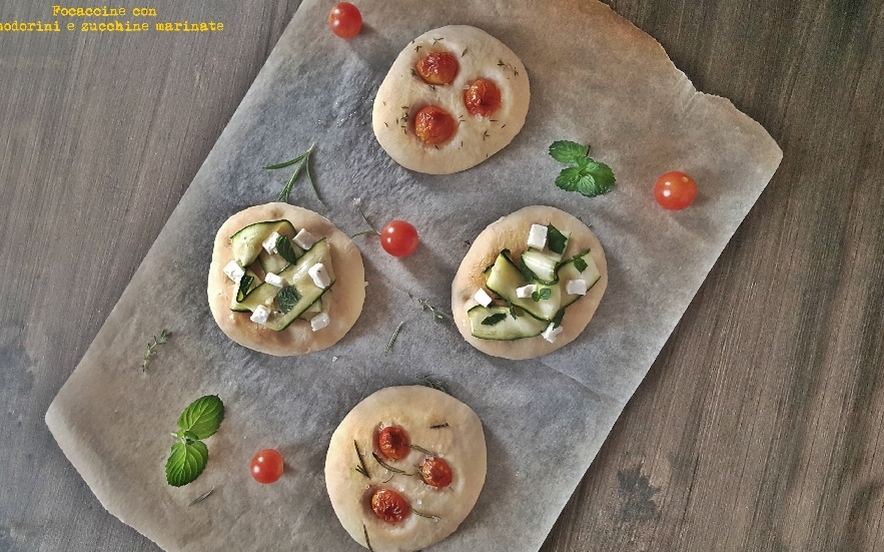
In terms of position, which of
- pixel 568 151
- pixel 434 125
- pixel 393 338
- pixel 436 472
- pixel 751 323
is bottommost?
pixel 436 472

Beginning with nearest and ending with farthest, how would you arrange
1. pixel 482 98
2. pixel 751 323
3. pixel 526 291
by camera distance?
pixel 526 291 → pixel 482 98 → pixel 751 323

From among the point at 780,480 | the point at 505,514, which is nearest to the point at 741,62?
the point at 780,480

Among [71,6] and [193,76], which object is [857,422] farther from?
[71,6]

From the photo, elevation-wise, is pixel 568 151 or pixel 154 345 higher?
pixel 568 151

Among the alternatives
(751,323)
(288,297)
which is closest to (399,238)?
(288,297)

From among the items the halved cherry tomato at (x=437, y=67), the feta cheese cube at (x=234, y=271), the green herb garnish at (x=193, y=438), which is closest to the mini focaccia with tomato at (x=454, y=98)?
the halved cherry tomato at (x=437, y=67)

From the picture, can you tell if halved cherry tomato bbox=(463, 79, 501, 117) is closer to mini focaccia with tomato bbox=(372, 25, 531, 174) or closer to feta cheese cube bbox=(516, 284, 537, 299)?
mini focaccia with tomato bbox=(372, 25, 531, 174)

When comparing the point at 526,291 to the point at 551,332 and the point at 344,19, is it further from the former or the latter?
the point at 344,19
